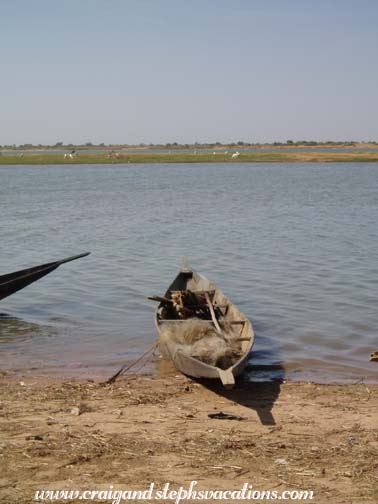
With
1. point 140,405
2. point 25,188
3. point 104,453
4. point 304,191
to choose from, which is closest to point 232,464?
point 104,453

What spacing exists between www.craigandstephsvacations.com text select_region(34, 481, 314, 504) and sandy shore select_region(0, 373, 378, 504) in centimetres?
8

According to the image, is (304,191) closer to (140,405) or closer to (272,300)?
(272,300)

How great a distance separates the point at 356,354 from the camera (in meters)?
10.5

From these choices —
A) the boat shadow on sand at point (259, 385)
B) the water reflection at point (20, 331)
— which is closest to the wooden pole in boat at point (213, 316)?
the boat shadow on sand at point (259, 385)

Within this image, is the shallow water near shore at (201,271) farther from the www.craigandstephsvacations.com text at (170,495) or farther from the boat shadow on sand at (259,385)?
the www.craigandstephsvacations.com text at (170,495)

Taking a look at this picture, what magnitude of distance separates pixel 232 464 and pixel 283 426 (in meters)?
1.34

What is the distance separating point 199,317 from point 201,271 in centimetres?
644

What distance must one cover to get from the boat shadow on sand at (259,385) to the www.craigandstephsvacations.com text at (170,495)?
1822mm

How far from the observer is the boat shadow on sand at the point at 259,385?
7.98m

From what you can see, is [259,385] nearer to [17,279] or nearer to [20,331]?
[20,331]

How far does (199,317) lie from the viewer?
11.0 metres

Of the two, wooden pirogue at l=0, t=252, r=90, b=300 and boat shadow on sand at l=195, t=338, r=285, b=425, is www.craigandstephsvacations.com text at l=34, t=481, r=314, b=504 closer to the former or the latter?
boat shadow on sand at l=195, t=338, r=285, b=425

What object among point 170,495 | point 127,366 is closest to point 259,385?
point 127,366

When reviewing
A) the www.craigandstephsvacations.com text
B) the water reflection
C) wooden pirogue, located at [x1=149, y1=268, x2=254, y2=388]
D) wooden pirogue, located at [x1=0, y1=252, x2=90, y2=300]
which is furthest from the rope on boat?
wooden pirogue, located at [x1=0, y1=252, x2=90, y2=300]
